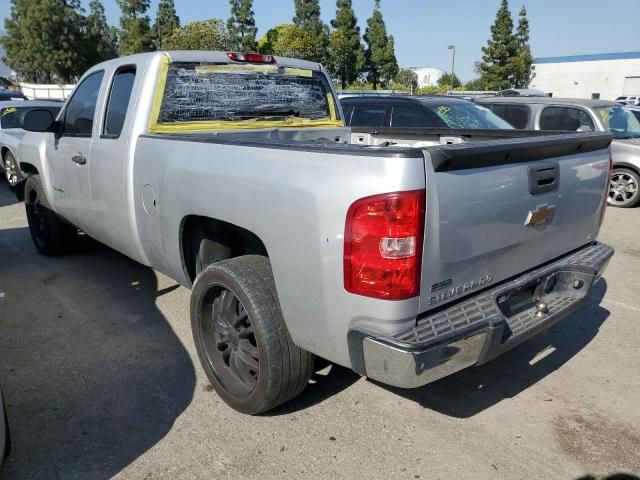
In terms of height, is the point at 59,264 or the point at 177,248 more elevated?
the point at 177,248

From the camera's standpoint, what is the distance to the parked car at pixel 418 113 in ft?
26.0

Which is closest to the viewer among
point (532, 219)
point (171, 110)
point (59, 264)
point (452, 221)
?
point (452, 221)

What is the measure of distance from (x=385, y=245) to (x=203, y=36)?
44.2m

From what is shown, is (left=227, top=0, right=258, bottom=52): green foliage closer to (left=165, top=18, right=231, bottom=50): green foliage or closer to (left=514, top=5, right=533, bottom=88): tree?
(left=165, top=18, right=231, bottom=50): green foliage

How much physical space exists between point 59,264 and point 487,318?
4619 mm

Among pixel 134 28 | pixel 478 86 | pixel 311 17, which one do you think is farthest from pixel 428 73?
pixel 134 28

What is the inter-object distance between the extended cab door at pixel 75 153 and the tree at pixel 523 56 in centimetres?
5480

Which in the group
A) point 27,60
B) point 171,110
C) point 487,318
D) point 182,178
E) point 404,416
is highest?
point 27,60

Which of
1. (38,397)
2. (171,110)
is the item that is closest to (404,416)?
(38,397)

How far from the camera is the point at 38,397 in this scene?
309cm

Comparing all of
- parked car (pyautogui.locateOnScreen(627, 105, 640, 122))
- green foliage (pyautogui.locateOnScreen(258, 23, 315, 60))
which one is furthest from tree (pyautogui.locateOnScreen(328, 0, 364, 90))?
parked car (pyautogui.locateOnScreen(627, 105, 640, 122))

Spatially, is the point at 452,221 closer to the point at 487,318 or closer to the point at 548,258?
the point at 487,318

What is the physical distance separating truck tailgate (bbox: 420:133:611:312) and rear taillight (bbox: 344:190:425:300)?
6 centimetres

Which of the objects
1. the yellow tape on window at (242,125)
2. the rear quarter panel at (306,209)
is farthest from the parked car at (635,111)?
the rear quarter panel at (306,209)
